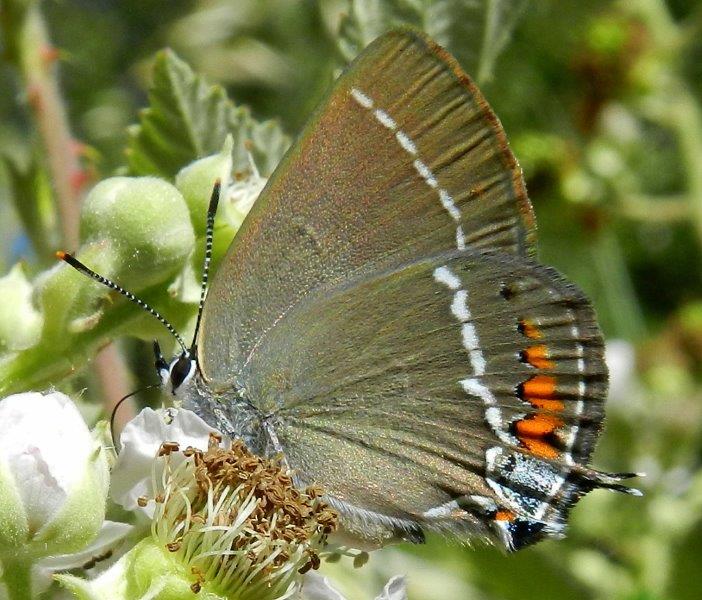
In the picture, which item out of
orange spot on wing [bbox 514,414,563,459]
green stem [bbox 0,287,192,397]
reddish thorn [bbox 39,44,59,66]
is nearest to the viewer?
green stem [bbox 0,287,192,397]

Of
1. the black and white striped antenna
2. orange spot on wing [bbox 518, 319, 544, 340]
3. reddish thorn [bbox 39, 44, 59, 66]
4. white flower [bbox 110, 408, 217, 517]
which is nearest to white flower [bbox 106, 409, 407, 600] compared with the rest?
white flower [bbox 110, 408, 217, 517]

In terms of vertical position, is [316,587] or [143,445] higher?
[143,445]

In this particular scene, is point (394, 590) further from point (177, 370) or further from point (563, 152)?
point (563, 152)

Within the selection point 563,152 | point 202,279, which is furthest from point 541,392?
point 563,152

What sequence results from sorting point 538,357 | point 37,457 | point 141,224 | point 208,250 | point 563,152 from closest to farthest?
1. point 37,457
2. point 141,224
3. point 208,250
4. point 538,357
5. point 563,152

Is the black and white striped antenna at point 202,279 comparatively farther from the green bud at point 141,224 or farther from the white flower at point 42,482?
the white flower at point 42,482

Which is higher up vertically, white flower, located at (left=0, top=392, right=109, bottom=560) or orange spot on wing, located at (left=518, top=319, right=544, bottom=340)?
orange spot on wing, located at (left=518, top=319, right=544, bottom=340)

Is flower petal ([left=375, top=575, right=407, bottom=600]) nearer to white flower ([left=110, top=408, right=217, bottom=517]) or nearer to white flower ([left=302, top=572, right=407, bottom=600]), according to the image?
white flower ([left=302, top=572, right=407, bottom=600])
